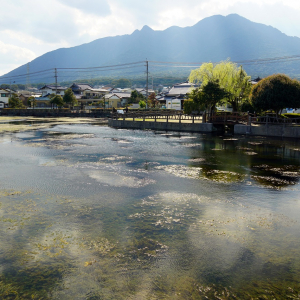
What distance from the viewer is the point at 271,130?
104ft

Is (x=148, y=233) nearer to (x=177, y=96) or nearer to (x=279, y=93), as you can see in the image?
(x=279, y=93)

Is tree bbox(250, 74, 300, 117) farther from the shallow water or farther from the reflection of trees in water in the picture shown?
the shallow water

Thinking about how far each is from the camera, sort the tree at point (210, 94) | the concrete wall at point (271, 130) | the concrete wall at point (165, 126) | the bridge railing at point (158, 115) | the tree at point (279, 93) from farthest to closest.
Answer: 1. the bridge railing at point (158, 115)
2. the tree at point (210, 94)
3. the concrete wall at point (165, 126)
4. the tree at point (279, 93)
5. the concrete wall at point (271, 130)

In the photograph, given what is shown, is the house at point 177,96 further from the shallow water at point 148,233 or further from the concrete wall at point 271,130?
the shallow water at point 148,233

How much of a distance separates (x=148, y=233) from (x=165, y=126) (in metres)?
32.7

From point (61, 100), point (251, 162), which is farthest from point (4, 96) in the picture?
point (251, 162)

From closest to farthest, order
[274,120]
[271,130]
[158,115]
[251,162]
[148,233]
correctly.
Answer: [148,233], [251,162], [271,130], [274,120], [158,115]

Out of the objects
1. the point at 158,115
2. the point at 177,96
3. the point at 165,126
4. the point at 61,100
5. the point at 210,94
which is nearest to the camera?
the point at 210,94

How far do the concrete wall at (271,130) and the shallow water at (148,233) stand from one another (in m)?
16.0

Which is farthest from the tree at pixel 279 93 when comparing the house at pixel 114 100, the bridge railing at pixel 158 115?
the house at pixel 114 100

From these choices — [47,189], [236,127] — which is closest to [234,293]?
[47,189]

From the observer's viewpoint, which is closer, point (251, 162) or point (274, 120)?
point (251, 162)

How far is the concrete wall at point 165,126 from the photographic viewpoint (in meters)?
37.0

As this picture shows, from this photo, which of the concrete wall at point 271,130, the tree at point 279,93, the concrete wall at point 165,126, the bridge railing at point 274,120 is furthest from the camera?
the concrete wall at point 165,126
